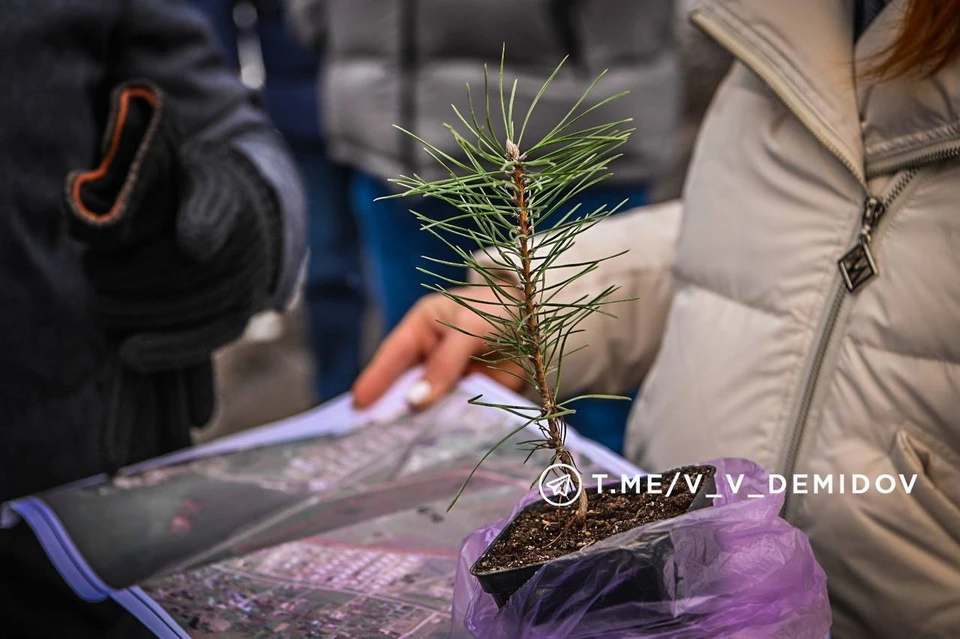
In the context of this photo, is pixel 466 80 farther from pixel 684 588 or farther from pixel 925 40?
pixel 684 588

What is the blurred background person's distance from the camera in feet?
5.42

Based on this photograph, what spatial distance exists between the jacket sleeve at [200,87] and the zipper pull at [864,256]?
0.63 meters

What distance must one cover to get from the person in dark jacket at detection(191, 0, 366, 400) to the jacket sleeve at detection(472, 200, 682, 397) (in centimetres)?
156

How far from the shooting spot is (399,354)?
1.00 meters

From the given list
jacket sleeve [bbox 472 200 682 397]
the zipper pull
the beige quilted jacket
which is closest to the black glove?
jacket sleeve [bbox 472 200 682 397]

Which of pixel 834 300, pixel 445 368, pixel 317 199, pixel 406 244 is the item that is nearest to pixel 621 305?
pixel 445 368

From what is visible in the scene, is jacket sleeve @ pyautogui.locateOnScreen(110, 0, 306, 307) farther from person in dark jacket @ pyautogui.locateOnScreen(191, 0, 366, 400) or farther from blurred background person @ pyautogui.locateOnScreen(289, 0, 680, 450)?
person in dark jacket @ pyautogui.locateOnScreen(191, 0, 366, 400)

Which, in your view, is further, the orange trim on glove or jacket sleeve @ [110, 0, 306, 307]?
jacket sleeve @ [110, 0, 306, 307]

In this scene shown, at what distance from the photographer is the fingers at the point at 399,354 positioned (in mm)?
987

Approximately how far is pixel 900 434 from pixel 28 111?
33.5 inches

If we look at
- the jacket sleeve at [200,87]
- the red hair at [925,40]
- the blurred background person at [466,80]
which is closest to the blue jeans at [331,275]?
the blurred background person at [466,80]

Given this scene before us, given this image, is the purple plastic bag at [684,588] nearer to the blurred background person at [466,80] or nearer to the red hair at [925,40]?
the red hair at [925,40]

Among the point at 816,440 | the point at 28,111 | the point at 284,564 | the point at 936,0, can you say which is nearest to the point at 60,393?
the point at 28,111

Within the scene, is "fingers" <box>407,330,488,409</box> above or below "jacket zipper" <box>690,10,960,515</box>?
below
